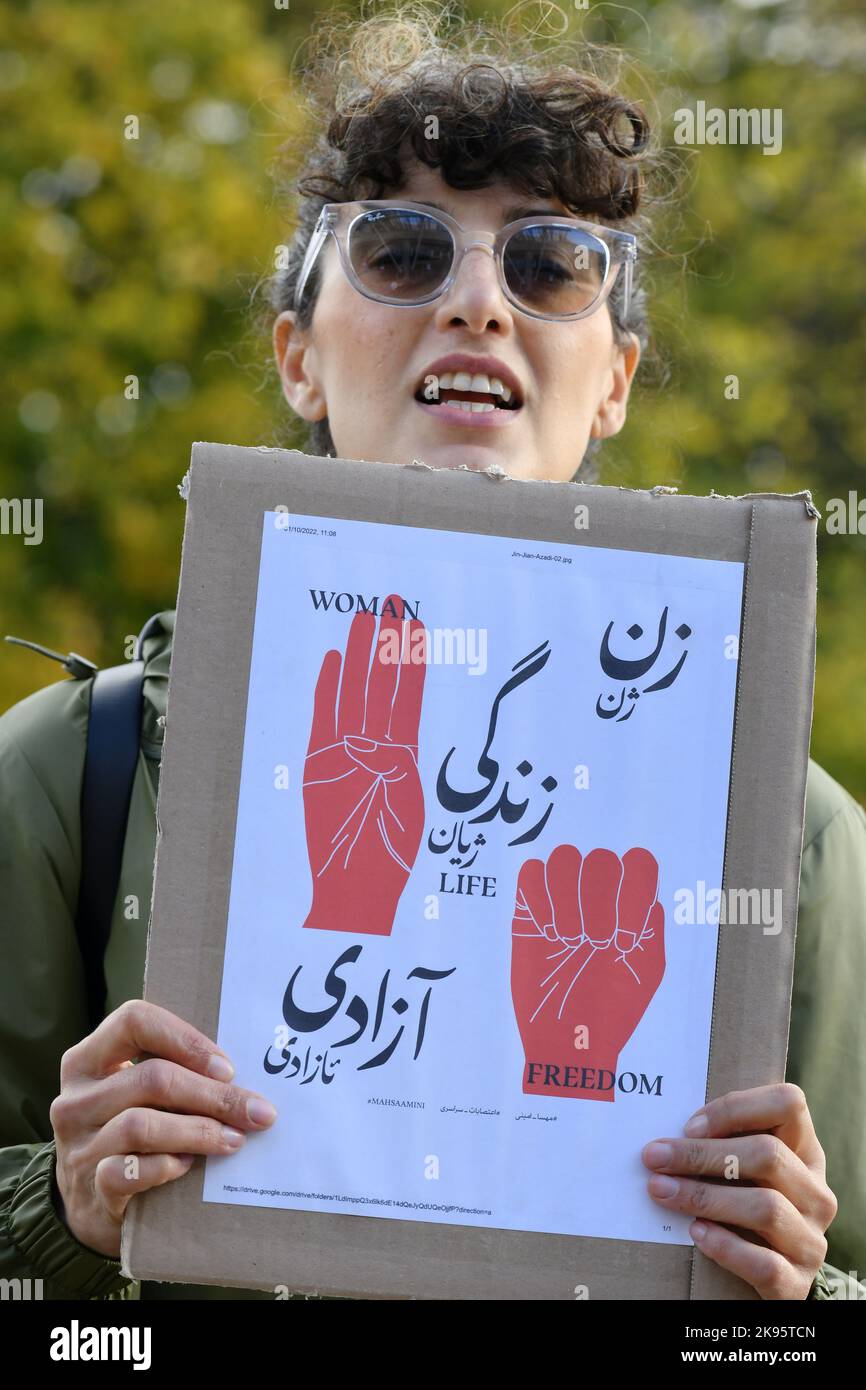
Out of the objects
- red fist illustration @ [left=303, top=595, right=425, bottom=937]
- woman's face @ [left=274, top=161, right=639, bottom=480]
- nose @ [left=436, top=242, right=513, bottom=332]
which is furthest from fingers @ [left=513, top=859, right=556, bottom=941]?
nose @ [left=436, top=242, right=513, bottom=332]

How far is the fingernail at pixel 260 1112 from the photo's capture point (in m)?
1.72

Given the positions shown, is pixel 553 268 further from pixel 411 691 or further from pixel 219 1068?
pixel 219 1068

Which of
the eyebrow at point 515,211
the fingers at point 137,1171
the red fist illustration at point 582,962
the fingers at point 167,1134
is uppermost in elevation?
the eyebrow at point 515,211

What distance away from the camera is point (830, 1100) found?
2092mm

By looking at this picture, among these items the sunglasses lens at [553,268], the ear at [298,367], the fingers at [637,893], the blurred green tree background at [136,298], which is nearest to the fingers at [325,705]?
the fingers at [637,893]

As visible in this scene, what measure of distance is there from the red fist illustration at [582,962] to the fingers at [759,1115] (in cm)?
11

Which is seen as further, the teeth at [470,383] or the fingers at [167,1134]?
the teeth at [470,383]

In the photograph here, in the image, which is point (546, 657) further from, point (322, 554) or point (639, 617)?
point (322, 554)

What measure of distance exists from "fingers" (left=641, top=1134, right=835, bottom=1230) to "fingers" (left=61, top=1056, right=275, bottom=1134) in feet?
1.39

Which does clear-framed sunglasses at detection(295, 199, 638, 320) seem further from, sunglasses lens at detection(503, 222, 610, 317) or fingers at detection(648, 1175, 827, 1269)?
fingers at detection(648, 1175, 827, 1269)

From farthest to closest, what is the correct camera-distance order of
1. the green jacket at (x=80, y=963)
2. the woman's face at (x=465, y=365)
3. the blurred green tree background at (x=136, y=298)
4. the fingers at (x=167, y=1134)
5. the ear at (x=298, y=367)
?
the blurred green tree background at (x=136, y=298) → the ear at (x=298, y=367) → the woman's face at (x=465, y=365) → the green jacket at (x=80, y=963) → the fingers at (x=167, y=1134)

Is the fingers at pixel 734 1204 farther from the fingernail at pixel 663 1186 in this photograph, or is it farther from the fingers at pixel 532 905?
the fingers at pixel 532 905

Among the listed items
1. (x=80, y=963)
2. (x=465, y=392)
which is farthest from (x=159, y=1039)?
(x=465, y=392)
